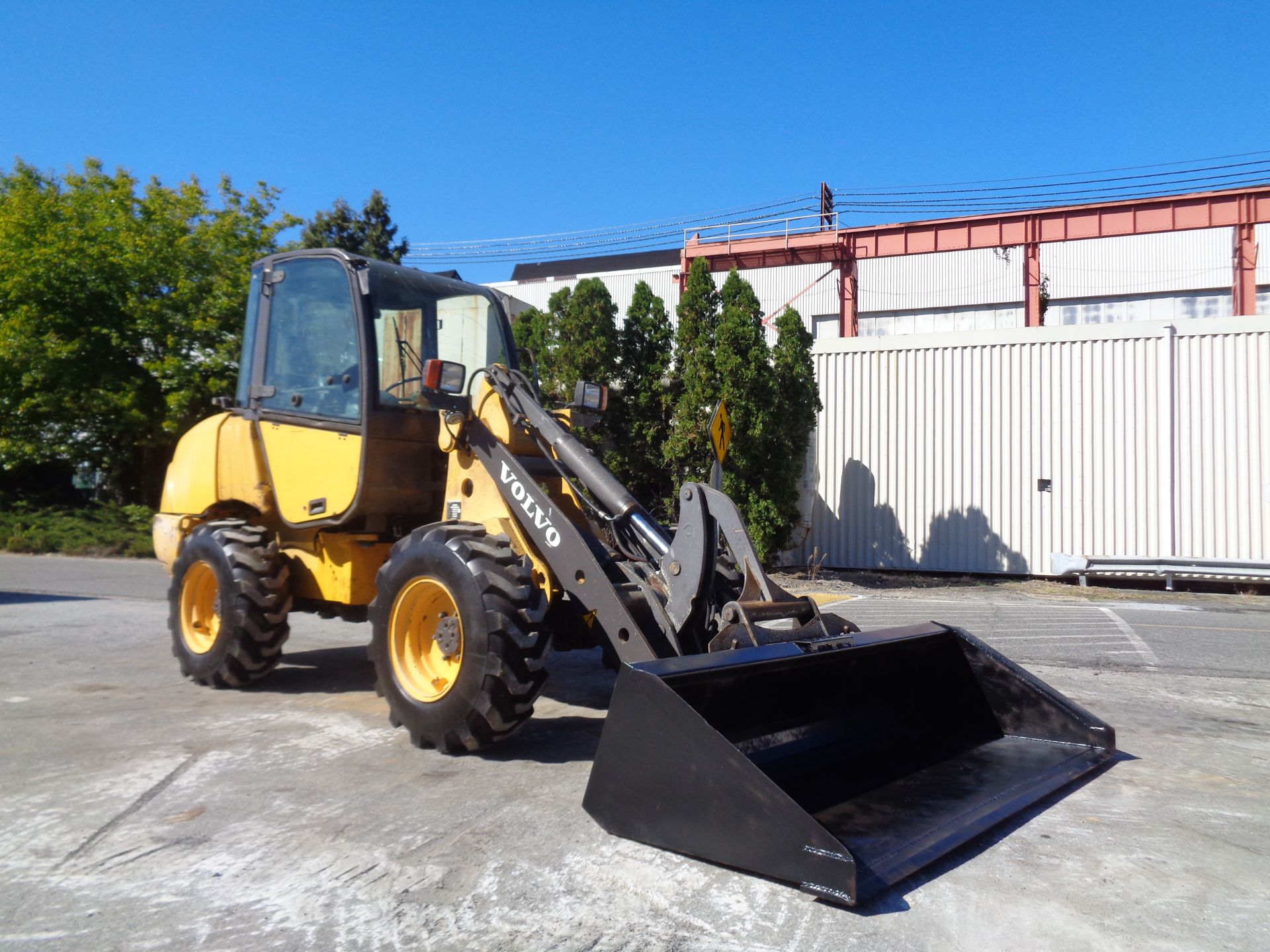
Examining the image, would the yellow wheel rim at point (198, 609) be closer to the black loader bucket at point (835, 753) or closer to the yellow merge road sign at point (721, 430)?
the black loader bucket at point (835, 753)

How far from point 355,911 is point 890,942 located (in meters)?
1.77

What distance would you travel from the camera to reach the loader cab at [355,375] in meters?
6.18

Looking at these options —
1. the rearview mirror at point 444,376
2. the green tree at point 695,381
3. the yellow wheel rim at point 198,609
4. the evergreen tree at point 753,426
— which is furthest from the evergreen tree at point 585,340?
the rearview mirror at point 444,376

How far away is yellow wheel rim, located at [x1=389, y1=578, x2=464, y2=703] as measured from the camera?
5.18 meters

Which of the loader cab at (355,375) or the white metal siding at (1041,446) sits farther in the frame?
the white metal siding at (1041,446)

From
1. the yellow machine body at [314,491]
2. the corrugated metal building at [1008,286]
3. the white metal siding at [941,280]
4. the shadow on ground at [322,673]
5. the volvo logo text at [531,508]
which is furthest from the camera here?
the white metal siding at [941,280]

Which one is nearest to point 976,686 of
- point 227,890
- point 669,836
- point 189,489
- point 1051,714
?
point 1051,714

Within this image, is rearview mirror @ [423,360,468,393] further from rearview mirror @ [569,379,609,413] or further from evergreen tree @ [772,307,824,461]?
evergreen tree @ [772,307,824,461]

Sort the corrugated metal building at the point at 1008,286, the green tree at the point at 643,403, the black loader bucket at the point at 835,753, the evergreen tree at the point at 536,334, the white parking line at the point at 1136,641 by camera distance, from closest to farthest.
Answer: the black loader bucket at the point at 835,753 → the white parking line at the point at 1136,641 → the green tree at the point at 643,403 → the evergreen tree at the point at 536,334 → the corrugated metal building at the point at 1008,286

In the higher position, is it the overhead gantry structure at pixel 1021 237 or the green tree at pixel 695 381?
the overhead gantry structure at pixel 1021 237

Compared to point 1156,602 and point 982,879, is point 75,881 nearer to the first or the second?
point 982,879

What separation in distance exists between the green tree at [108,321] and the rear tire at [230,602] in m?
14.2

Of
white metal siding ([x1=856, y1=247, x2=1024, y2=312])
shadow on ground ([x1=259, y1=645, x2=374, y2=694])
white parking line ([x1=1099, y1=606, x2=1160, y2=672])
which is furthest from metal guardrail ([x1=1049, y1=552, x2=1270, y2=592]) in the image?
white metal siding ([x1=856, y1=247, x2=1024, y2=312])

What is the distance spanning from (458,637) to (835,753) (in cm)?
204
